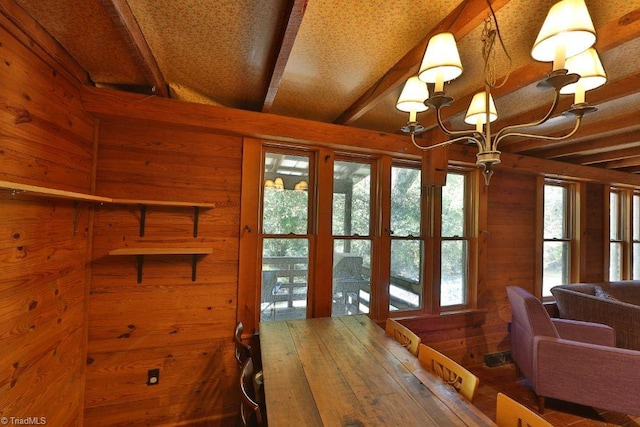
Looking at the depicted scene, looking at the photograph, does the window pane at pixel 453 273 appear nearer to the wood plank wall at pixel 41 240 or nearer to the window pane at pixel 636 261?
the wood plank wall at pixel 41 240

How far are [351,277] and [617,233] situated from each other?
438 centimetres

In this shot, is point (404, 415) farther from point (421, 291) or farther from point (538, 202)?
point (538, 202)

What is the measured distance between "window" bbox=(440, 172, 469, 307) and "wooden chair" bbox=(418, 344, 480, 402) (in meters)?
1.50

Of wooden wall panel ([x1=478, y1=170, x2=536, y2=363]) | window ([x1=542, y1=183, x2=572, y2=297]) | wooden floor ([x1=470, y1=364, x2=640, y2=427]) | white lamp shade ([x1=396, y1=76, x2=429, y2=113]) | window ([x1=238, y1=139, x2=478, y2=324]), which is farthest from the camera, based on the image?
window ([x1=542, y1=183, x2=572, y2=297])

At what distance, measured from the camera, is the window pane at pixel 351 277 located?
8.11ft

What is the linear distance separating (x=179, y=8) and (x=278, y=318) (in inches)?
83.9

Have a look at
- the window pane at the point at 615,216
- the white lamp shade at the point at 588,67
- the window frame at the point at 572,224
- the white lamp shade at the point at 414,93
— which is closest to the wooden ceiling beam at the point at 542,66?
the white lamp shade at the point at 588,67

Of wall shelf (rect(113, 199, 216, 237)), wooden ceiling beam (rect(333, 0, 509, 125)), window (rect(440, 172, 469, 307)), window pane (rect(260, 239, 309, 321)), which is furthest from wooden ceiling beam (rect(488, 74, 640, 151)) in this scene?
wall shelf (rect(113, 199, 216, 237))

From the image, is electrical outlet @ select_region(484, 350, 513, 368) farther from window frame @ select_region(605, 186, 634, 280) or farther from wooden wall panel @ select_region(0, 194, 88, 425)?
wooden wall panel @ select_region(0, 194, 88, 425)

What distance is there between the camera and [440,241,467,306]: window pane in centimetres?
288

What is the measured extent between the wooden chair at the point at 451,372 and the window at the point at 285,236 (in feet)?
3.66

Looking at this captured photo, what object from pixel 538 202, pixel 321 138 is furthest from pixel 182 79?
pixel 538 202

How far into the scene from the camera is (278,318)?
231cm

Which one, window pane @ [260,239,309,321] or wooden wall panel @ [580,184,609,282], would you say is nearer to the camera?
window pane @ [260,239,309,321]
